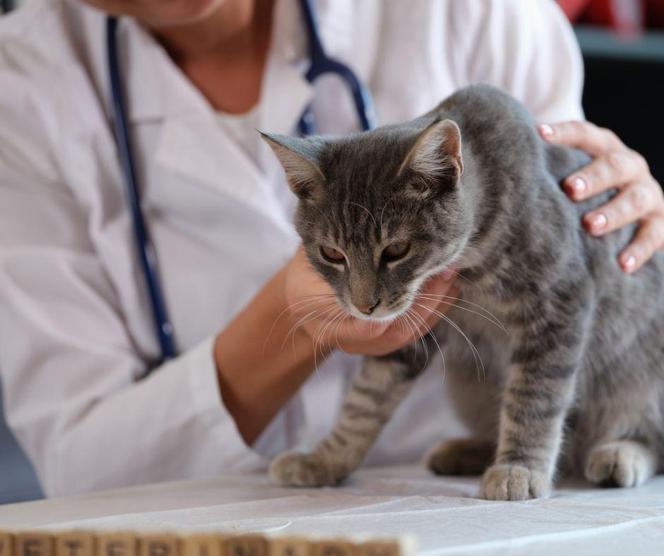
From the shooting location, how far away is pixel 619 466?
875 millimetres

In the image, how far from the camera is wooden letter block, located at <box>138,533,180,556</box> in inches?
18.2

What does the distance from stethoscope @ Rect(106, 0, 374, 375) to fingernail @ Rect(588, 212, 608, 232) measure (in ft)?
1.05

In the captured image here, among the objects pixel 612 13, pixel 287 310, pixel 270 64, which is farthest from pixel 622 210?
pixel 612 13

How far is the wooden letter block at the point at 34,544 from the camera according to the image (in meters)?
0.49

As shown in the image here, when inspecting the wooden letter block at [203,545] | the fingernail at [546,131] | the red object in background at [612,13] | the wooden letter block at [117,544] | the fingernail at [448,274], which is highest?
the wooden letter block at [203,545]

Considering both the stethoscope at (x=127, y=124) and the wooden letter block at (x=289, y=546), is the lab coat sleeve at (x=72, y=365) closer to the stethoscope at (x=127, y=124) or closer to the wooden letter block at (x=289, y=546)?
the stethoscope at (x=127, y=124)

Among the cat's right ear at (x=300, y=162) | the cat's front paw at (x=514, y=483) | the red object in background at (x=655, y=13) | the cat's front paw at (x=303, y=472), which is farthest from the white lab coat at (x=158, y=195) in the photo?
the red object in background at (x=655, y=13)

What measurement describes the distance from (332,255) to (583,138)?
0.34m

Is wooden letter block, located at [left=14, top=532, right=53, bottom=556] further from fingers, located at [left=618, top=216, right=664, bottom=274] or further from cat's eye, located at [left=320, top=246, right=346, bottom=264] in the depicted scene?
fingers, located at [left=618, top=216, right=664, bottom=274]

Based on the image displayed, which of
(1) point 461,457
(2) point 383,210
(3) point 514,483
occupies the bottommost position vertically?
(1) point 461,457

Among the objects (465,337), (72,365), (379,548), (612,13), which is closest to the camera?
(379,548)

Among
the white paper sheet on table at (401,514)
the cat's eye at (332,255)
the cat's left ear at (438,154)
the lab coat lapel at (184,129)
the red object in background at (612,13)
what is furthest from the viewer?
the red object in background at (612,13)

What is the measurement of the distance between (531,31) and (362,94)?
283 millimetres

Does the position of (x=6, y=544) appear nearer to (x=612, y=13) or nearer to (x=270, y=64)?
(x=270, y=64)
